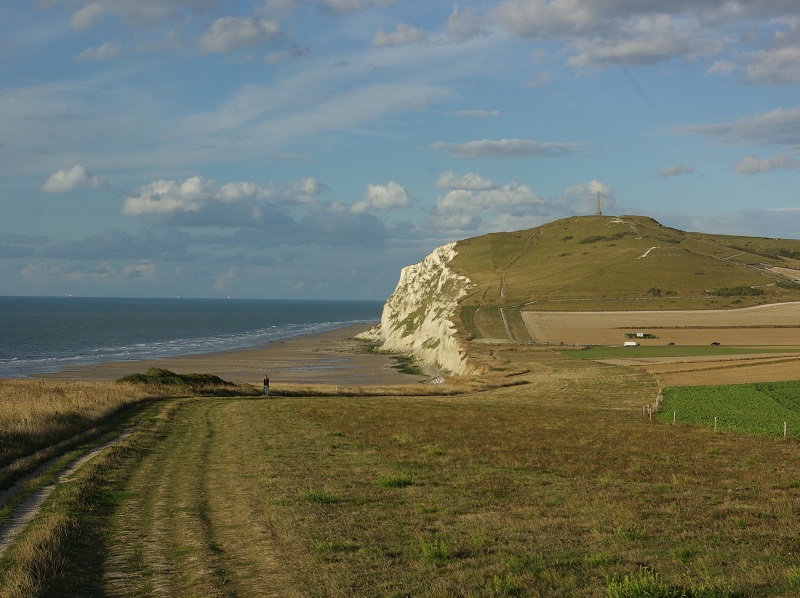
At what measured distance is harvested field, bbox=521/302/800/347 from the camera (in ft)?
329

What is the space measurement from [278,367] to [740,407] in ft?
252

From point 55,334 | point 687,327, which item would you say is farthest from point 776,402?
point 55,334

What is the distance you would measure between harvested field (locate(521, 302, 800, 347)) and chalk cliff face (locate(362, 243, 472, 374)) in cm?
1413

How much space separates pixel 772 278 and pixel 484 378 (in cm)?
11248

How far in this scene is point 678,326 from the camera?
11256cm

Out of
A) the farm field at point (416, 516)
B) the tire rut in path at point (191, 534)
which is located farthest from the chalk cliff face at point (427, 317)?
the tire rut in path at point (191, 534)

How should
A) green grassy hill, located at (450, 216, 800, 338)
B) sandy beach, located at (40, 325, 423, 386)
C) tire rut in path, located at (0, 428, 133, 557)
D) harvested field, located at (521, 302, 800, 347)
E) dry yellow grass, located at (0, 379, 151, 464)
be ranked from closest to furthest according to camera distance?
tire rut in path, located at (0, 428, 133, 557)
dry yellow grass, located at (0, 379, 151, 464)
sandy beach, located at (40, 325, 423, 386)
harvested field, located at (521, 302, 800, 347)
green grassy hill, located at (450, 216, 800, 338)

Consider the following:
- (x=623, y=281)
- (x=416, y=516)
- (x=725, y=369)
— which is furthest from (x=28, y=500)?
(x=623, y=281)

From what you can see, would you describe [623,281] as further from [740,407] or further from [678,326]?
[740,407]

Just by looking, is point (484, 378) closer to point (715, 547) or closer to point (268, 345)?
point (715, 547)

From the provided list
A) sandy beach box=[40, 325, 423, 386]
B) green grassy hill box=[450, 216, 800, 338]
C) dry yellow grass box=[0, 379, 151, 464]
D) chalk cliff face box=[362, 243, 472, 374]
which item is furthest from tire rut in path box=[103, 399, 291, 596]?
green grassy hill box=[450, 216, 800, 338]

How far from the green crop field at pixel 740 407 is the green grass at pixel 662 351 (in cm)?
3115

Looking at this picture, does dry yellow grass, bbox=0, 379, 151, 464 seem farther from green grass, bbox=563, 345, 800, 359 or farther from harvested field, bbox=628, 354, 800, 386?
green grass, bbox=563, 345, 800, 359

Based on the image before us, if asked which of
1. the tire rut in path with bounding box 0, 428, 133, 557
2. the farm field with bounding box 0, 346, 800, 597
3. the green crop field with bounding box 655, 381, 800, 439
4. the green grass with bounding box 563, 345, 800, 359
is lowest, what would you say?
the green grass with bounding box 563, 345, 800, 359
